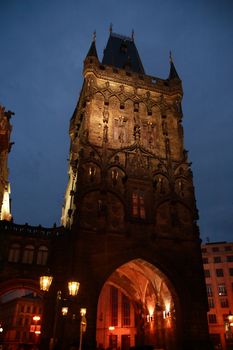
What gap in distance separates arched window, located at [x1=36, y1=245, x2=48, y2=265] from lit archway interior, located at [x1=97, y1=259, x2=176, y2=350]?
7.20 meters

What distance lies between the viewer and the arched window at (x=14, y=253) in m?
24.5

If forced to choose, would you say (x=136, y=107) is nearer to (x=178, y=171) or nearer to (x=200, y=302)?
(x=178, y=171)

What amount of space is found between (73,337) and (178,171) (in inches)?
669

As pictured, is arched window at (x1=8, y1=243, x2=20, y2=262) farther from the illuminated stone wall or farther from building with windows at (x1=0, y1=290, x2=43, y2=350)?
building with windows at (x1=0, y1=290, x2=43, y2=350)

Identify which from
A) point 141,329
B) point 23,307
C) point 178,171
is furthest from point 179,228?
point 23,307

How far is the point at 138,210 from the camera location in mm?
28203

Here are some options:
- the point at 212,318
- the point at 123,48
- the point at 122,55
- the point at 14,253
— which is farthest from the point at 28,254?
the point at 212,318

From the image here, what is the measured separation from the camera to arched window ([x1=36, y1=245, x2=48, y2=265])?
25.0 m

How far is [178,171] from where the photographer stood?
102ft

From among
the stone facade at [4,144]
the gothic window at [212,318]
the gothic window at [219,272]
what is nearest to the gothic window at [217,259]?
the gothic window at [219,272]

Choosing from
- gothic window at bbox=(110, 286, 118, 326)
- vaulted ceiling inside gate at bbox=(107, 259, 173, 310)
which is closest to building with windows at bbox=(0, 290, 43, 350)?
gothic window at bbox=(110, 286, 118, 326)

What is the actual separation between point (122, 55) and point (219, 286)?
38480 mm

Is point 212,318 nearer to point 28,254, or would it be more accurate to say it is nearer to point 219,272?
point 219,272

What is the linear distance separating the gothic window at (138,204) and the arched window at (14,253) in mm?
9615
